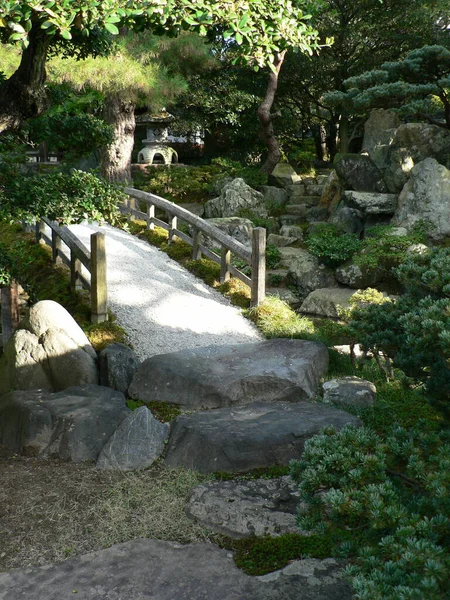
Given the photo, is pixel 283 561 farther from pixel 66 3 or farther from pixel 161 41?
pixel 161 41

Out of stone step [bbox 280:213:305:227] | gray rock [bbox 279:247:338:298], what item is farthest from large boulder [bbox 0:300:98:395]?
stone step [bbox 280:213:305:227]

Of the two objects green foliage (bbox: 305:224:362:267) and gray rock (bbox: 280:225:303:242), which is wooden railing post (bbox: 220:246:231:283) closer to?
green foliage (bbox: 305:224:362:267)

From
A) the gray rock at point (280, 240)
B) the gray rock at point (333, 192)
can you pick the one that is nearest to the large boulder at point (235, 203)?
the gray rock at point (280, 240)

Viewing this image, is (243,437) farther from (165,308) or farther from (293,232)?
(293,232)

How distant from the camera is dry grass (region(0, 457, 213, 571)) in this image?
4812 millimetres

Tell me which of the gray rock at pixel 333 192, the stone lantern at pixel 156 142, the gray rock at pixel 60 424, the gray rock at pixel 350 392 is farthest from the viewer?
the stone lantern at pixel 156 142

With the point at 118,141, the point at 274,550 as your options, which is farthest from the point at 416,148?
the point at 274,550

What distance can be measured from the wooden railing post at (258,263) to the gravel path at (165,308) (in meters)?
0.39

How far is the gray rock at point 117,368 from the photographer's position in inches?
300

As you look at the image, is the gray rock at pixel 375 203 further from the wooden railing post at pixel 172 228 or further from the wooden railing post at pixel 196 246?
the wooden railing post at pixel 196 246

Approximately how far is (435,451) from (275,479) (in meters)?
2.13

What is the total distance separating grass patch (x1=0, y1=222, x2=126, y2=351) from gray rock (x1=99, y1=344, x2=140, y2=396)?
485mm

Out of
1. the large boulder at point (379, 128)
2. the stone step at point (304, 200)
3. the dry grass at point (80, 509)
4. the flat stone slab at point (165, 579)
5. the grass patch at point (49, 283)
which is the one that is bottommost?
the dry grass at point (80, 509)

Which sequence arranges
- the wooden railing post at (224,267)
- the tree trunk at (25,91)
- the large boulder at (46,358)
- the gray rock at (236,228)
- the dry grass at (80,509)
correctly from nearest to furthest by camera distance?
the dry grass at (80,509)
the tree trunk at (25,91)
the large boulder at (46,358)
the wooden railing post at (224,267)
the gray rock at (236,228)
